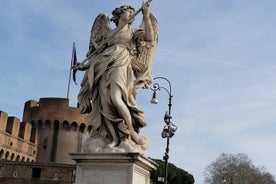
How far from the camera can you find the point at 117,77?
6074 millimetres

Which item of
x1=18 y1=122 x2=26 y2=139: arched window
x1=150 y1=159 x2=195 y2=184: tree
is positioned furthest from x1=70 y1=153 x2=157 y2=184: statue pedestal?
x1=150 y1=159 x2=195 y2=184: tree

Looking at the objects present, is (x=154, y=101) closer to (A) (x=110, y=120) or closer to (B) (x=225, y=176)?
(A) (x=110, y=120)

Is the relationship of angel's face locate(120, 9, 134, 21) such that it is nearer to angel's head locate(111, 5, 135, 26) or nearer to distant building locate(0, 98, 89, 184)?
angel's head locate(111, 5, 135, 26)

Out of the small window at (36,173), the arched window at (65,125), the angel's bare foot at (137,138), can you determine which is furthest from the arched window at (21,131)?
the angel's bare foot at (137,138)

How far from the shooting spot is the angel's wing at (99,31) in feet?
21.9

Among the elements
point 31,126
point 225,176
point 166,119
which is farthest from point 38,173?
point 166,119

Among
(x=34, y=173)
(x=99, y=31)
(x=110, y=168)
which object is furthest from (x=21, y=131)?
(x=110, y=168)

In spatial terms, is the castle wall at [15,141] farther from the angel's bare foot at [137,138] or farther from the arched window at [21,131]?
the angel's bare foot at [137,138]

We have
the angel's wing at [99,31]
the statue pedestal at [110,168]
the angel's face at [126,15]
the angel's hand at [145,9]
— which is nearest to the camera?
the statue pedestal at [110,168]

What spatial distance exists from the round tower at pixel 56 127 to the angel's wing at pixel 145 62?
51.7 m

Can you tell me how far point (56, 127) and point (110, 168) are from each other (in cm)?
5328

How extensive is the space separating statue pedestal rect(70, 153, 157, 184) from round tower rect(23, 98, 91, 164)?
2051 inches

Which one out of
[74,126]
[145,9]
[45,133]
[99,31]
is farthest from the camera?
[45,133]

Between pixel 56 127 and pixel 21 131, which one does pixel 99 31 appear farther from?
pixel 56 127
